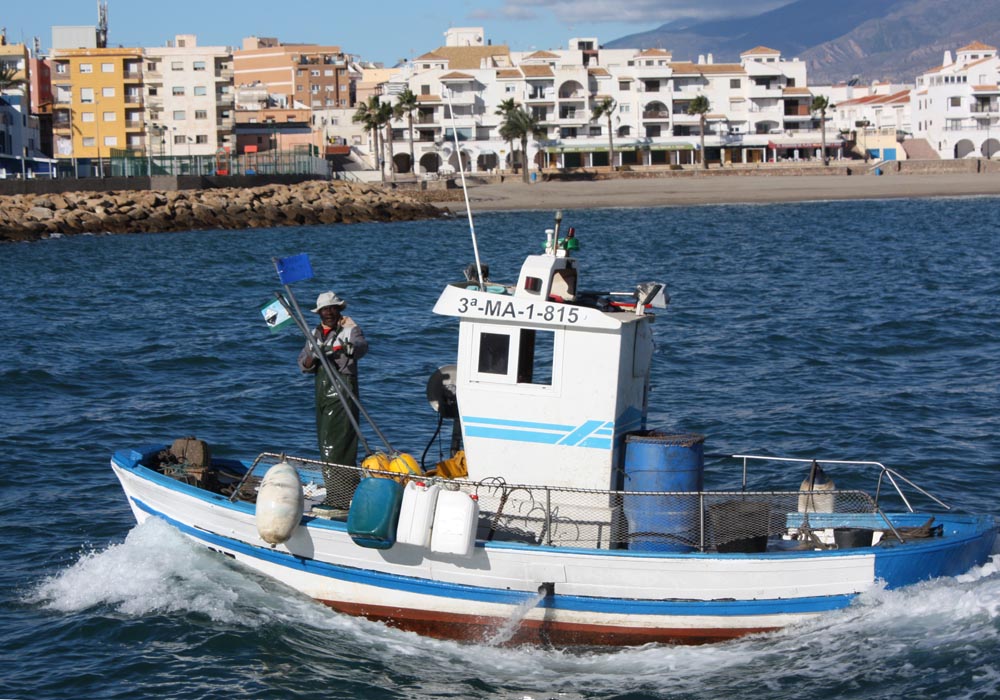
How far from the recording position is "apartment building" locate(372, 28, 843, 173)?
106750mm

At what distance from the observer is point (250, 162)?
8212 centimetres

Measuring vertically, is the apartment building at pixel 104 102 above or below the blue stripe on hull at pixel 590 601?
above

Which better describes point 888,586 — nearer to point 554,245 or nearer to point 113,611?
point 554,245

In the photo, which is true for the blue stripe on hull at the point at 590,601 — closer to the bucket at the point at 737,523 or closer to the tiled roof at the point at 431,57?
the bucket at the point at 737,523

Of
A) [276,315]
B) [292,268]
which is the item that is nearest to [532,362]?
[292,268]

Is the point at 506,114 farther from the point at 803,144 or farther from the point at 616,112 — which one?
the point at 803,144

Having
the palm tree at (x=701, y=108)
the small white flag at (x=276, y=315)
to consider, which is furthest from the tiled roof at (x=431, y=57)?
the small white flag at (x=276, y=315)

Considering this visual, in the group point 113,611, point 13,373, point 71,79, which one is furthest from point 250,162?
point 113,611

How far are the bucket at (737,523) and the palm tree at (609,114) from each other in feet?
299

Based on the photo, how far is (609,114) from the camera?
102562mm

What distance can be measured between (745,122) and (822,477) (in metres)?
102

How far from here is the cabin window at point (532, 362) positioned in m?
12.0

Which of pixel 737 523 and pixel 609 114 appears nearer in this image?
pixel 737 523

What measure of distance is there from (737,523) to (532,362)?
2414 millimetres
